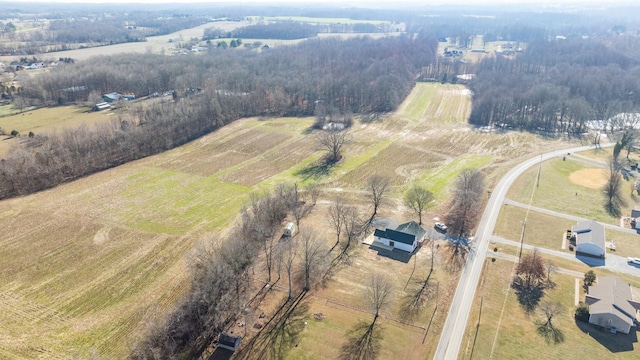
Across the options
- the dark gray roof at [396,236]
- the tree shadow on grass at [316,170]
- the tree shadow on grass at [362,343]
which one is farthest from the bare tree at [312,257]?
the tree shadow on grass at [316,170]

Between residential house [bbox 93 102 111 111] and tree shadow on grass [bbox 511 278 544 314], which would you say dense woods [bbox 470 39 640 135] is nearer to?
tree shadow on grass [bbox 511 278 544 314]

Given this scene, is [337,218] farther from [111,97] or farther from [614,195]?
[111,97]

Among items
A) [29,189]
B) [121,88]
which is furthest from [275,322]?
[121,88]

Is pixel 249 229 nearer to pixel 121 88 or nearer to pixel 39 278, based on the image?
pixel 39 278

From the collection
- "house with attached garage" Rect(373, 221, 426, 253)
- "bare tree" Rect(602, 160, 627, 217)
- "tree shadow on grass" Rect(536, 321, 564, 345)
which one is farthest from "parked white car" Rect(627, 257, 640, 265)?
"house with attached garage" Rect(373, 221, 426, 253)

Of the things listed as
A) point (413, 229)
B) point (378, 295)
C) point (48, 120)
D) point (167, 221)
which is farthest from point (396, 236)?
point (48, 120)

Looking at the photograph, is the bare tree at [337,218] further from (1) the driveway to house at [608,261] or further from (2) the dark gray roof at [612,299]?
(2) the dark gray roof at [612,299]
